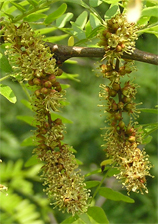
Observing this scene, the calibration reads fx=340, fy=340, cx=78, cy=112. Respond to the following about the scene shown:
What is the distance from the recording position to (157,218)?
3.52 metres

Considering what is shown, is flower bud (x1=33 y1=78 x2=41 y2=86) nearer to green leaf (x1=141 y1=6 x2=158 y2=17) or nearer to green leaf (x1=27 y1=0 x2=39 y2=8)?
green leaf (x1=27 y1=0 x2=39 y2=8)

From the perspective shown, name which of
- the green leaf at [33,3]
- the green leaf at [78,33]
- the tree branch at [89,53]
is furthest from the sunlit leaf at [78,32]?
the green leaf at [33,3]

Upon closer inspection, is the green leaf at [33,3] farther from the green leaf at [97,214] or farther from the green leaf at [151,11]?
the green leaf at [97,214]

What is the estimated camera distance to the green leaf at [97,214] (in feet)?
3.64

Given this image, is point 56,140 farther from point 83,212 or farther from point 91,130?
point 91,130

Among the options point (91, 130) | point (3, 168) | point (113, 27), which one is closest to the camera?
point (113, 27)

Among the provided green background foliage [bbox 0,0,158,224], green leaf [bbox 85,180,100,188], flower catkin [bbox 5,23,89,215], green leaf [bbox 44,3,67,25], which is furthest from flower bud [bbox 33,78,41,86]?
green background foliage [bbox 0,0,158,224]

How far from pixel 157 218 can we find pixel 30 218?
1933 mm

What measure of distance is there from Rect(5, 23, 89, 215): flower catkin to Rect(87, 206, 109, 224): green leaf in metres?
0.08

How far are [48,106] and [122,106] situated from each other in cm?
23

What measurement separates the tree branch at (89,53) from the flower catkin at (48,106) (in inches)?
1.9

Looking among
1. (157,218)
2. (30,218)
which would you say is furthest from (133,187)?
(157,218)

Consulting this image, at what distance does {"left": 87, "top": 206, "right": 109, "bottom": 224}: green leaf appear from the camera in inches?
43.7

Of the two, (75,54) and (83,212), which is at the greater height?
(75,54)
